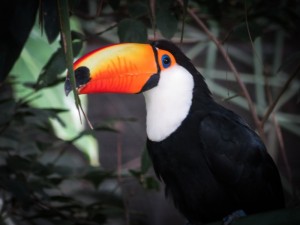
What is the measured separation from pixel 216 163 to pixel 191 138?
9 centimetres

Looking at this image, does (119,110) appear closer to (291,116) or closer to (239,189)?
(291,116)

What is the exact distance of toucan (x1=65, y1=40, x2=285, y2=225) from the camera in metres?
1.61

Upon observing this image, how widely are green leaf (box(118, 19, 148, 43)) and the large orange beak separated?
5 centimetres

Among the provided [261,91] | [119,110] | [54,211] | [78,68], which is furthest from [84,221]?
[261,91]

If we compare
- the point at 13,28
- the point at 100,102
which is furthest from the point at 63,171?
the point at 100,102

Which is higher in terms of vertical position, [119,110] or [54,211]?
[54,211]

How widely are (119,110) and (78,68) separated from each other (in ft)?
7.46

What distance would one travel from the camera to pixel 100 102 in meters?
3.78

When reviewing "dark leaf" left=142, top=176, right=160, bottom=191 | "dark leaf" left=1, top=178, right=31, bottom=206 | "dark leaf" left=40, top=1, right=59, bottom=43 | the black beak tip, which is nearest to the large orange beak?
the black beak tip

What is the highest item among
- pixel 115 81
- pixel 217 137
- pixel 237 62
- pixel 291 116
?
pixel 115 81

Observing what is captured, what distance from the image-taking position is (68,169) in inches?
82.0

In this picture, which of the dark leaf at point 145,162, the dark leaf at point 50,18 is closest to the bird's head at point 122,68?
the dark leaf at point 50,18

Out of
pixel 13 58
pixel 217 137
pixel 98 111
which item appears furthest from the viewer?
pixel 98 111

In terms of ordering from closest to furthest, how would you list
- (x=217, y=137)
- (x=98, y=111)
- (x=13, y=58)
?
(x=13, y=58) → (x=217, y=137) → (x=98, y=111)
